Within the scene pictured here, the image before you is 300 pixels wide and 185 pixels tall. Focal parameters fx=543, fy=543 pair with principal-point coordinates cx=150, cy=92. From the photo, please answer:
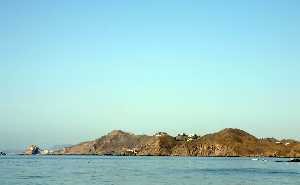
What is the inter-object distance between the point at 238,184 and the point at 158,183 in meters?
16.0

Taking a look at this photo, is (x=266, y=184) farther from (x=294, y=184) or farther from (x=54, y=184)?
(x=54, y=184)

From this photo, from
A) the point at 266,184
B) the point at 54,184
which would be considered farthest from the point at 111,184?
the point at 266,184

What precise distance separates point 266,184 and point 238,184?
680cm

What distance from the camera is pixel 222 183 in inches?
4407

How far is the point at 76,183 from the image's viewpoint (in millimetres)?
108188

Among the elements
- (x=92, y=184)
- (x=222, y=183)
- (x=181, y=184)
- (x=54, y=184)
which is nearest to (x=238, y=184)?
(x=222, y=183)

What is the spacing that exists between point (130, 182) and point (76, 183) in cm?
1126

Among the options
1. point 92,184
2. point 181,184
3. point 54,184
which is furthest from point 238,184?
point 54,184

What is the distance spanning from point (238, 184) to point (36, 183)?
4033cm

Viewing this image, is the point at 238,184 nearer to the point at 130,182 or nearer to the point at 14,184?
the point at 130,182

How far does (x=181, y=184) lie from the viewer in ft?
358

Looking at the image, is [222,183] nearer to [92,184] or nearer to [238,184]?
[238,184]

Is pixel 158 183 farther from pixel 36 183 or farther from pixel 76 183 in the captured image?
pixel 36 183

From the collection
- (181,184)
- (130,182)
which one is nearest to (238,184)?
(181,184)
